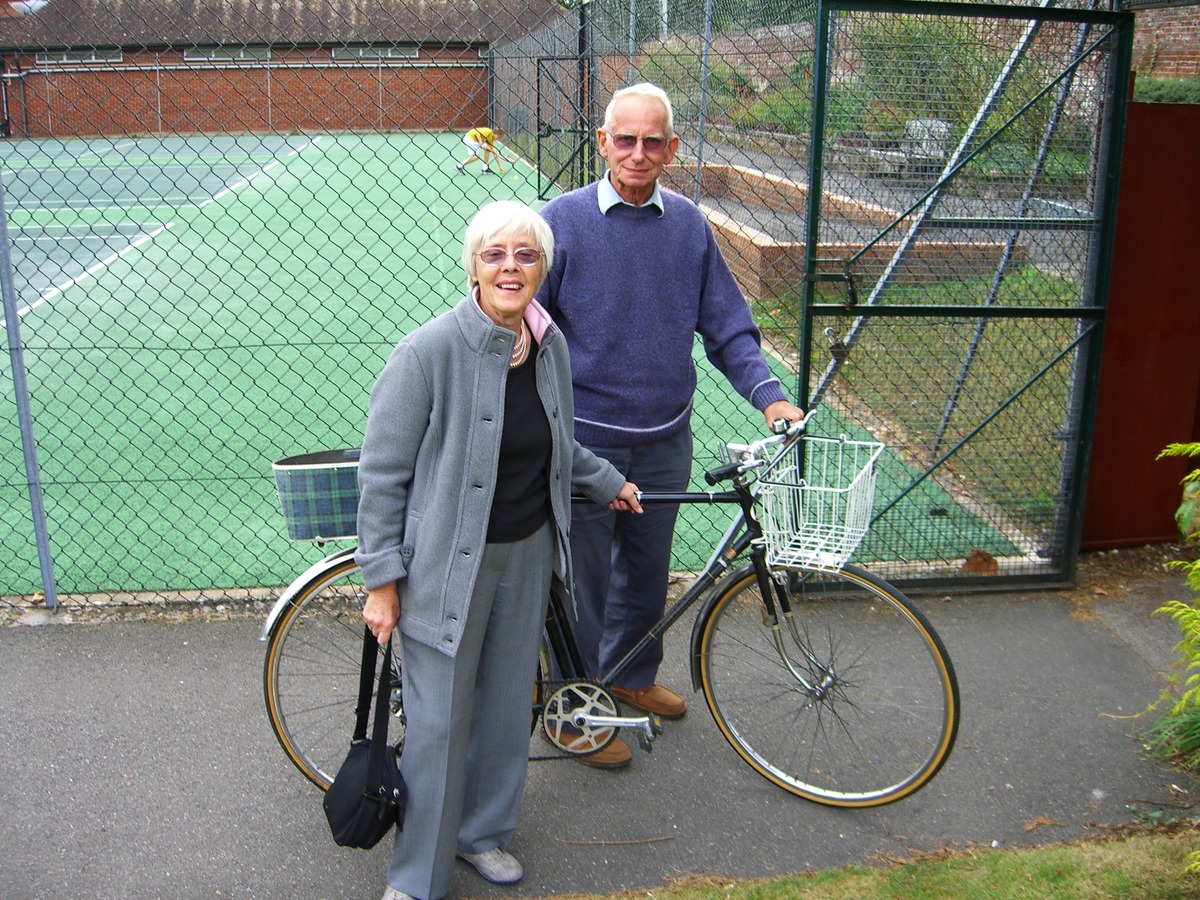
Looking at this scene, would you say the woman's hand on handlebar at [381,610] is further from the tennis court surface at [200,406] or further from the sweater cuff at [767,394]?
the tennis court surface at [200,406]

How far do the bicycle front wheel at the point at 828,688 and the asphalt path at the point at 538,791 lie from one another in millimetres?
113

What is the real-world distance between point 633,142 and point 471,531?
1.23 metres

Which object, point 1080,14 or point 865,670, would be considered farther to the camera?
point 1080,14

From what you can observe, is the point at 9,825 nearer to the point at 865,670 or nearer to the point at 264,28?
the point at 865,670

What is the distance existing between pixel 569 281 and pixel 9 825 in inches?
88.5

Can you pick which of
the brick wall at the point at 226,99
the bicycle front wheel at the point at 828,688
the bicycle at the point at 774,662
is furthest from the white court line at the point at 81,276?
the brick wall at the point at 226,99

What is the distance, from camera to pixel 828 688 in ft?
11.6

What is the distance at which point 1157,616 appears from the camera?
4711 mm

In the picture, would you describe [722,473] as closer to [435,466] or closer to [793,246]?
[435,466]

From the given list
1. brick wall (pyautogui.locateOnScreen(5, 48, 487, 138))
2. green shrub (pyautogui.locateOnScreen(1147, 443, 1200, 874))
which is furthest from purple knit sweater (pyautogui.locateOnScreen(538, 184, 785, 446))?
brick wall (pyautogui.locateOnScreen(5, 48, 487, 138))

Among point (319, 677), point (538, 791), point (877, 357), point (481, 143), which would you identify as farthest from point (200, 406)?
point (481, 143)

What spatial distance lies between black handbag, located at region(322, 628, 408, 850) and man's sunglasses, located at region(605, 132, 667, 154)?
150cm

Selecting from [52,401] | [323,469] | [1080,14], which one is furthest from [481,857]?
[52,401]

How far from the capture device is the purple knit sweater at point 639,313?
11.0ft
